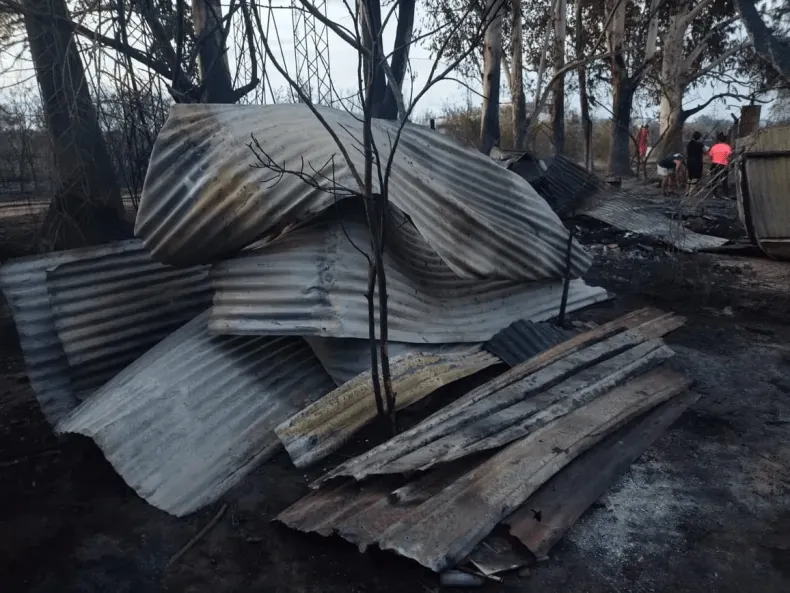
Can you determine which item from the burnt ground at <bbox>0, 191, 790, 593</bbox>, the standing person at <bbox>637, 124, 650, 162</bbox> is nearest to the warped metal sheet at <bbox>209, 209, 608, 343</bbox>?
the burnt ground at <bbox>0, 191, 790, 593</bbox>

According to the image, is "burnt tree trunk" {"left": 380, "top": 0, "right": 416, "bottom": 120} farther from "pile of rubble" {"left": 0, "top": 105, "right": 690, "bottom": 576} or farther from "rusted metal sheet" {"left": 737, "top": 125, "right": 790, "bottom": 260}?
"rusted metal sheet" {"left": 737, "top": 125, "right": 790, "bottom": 260}

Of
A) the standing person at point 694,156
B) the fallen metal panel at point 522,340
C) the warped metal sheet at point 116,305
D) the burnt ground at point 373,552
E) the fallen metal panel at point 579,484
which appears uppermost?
the standing person at point 694,156

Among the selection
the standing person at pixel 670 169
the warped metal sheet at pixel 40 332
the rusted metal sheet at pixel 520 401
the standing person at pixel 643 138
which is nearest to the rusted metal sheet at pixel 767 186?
the rusted metal sheet at pixel 520 401

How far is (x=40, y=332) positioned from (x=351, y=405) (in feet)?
6.25

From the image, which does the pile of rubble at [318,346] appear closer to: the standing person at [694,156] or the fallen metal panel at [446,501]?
the fallen metal panel at [446,501]

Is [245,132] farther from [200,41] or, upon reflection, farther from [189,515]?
[200,41]

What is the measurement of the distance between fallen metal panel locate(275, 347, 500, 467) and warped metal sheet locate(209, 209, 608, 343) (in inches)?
7.7

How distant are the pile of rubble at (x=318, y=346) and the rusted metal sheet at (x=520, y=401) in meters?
0.01

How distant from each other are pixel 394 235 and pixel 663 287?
338cm

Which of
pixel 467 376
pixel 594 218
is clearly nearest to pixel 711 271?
pixel 594 218

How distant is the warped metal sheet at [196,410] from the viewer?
2.58 meters

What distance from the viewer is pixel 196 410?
283 cm

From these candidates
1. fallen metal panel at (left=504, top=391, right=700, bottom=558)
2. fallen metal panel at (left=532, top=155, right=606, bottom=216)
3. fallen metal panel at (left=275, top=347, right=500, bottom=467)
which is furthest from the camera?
fallen metal panel at (left=532, top=155, right=606, bottom=216)

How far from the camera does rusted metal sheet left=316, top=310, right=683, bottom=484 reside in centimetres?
243
